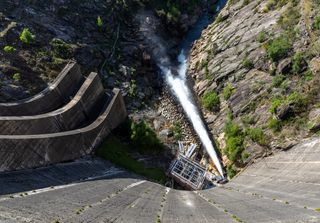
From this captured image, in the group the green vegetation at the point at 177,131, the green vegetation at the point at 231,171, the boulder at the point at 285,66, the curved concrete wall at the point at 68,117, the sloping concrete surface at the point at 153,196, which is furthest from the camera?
the green vegetation at the point at 177,131

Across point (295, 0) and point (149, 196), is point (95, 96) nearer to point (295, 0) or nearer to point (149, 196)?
point (149, 196)

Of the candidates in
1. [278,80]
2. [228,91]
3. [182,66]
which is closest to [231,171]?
[228,91]

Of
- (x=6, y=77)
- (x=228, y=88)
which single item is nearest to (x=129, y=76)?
(x=228, y=88)

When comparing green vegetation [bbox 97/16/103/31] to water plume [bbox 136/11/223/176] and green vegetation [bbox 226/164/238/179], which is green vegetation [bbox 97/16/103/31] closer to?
water plume [bbox 136/11/223/176]

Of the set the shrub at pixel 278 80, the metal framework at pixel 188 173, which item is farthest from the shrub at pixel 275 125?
the metal framework at pixel 188 173

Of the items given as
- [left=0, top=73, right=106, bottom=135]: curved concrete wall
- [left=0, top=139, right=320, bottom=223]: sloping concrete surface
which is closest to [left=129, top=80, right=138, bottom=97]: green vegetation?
[left=0, top=73, right=106, bottom=135]: curved concrete wall

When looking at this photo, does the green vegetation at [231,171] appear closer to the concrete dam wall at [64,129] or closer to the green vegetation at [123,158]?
the green vegetation at [123,158]
